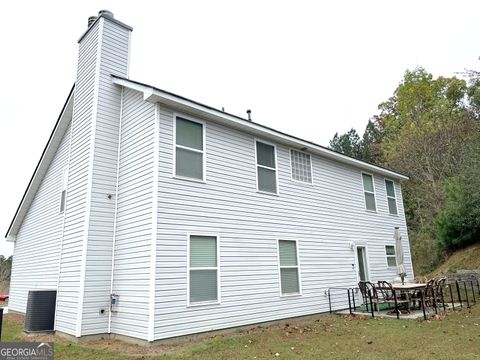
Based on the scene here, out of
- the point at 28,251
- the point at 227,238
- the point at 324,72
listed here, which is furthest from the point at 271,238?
the point at 324,72

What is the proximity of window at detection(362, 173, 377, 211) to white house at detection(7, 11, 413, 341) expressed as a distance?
2533 mm

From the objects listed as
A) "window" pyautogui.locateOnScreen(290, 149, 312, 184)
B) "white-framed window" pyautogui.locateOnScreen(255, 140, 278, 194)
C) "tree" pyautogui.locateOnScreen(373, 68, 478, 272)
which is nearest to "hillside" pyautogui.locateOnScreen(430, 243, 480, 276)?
"tree" pyautogui.locateOnScreen(373, 68, 478, 272)

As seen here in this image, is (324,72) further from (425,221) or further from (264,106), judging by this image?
(425,221)

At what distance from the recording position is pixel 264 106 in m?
31.5

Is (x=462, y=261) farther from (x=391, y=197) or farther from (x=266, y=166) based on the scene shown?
(x=266, y=166)

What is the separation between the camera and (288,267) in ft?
32.6

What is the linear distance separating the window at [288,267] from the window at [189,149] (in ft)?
11.2

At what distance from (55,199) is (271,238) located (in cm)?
765

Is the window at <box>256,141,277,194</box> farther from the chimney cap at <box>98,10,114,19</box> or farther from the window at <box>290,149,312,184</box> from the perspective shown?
the chimney cap at <box>98,10,114,19</box>

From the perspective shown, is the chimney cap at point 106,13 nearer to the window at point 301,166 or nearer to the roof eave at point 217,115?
the roof eave at point 217,115

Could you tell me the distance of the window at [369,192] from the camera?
14047mm

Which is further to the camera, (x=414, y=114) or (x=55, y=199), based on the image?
(x=414, y=114)

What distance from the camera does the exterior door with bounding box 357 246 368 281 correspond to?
12648 millimetres

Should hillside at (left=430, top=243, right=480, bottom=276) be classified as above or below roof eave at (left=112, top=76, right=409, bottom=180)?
below
